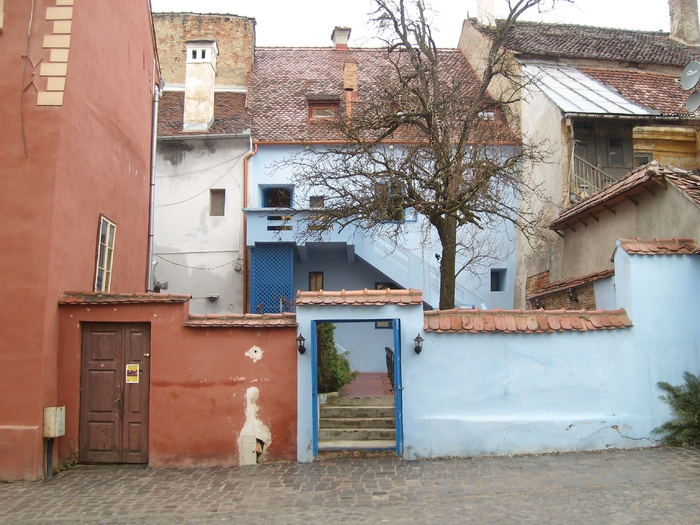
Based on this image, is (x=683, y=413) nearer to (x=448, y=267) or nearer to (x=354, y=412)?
(x=448, y=267)

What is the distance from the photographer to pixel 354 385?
1453cm

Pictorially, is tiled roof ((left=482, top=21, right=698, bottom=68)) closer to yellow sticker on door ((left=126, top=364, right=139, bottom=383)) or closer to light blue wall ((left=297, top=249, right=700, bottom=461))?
light blue wall ((left=297, top=249, right=700, bottom=461))

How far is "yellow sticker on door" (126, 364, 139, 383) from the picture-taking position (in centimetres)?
959

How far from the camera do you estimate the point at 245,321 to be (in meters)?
9.55

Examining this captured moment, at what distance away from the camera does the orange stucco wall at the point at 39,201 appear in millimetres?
8867

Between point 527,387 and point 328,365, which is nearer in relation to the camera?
point 527,387

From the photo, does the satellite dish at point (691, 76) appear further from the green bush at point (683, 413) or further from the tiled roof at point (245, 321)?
the tiled roof at point (245, 321)

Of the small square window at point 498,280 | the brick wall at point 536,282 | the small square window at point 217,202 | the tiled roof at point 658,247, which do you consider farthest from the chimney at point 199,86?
A: the tiled roof at point 658,247

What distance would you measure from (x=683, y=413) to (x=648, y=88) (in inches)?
517

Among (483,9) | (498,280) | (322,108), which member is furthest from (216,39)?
(498,280)

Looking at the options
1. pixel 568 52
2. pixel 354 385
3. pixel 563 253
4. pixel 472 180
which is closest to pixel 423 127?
pixel 472 180

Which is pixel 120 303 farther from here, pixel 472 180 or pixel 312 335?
pixel 472 180

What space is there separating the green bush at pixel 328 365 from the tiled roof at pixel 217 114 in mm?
8921

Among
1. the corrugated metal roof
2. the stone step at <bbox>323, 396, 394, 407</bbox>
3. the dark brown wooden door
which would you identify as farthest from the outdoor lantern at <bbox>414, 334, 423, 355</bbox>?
the corrugated metal roof
